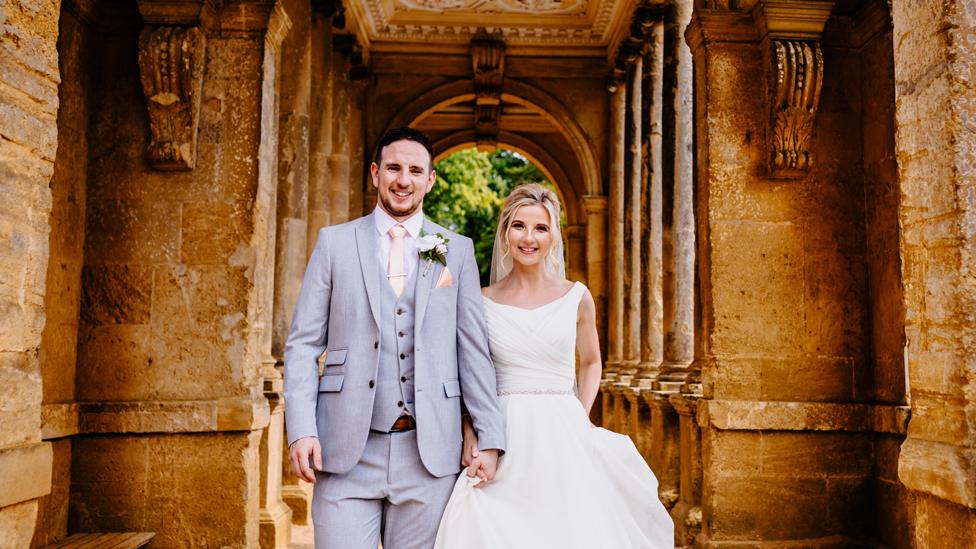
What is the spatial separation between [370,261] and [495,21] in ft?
33.5

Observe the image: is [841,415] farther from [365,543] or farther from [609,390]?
[609,390]

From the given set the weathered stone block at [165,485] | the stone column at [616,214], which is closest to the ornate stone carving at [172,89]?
the weathered stone block at [165,485]

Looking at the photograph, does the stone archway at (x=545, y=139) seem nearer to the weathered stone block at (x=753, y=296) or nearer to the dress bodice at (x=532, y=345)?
the weathered stone block at (x=753, y=296)

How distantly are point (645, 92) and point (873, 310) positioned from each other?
5.82 meters

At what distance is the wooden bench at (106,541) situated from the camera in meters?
4.59

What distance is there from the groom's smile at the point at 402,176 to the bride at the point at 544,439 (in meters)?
0.55

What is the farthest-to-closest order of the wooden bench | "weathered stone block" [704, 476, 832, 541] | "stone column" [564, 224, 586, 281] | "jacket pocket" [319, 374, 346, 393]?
"stone column" [564, 224, 586, 281]
"weathered stone block" [704, 476, 832, 541]
the wooden bench
"jacket pocket" [319, 374, 346, 393]

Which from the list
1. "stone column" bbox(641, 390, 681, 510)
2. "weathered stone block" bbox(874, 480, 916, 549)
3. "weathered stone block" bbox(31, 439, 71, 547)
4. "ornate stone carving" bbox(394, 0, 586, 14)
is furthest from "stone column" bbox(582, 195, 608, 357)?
"weathered stone block" bbox(31, 439, 71, 547)

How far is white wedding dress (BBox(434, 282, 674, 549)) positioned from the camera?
289cm

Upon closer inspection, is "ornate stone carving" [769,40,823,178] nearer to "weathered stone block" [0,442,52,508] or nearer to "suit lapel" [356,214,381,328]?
"suit lapel" [356,214,381,328]

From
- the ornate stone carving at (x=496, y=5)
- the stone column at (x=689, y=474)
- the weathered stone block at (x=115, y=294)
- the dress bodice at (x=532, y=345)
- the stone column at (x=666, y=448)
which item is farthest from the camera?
the ornate stone carving at (x=496, y=5)

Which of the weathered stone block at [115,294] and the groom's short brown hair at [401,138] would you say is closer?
the groom's short brown hair at [401,138]

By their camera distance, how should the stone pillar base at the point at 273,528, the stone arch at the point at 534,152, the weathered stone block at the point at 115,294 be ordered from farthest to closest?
1. the stone arch at the point at 534,152
2. the stone pillar base at the point at 273,528
3. the weathered stone block at the point at 115,294

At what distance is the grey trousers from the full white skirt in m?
0.06
